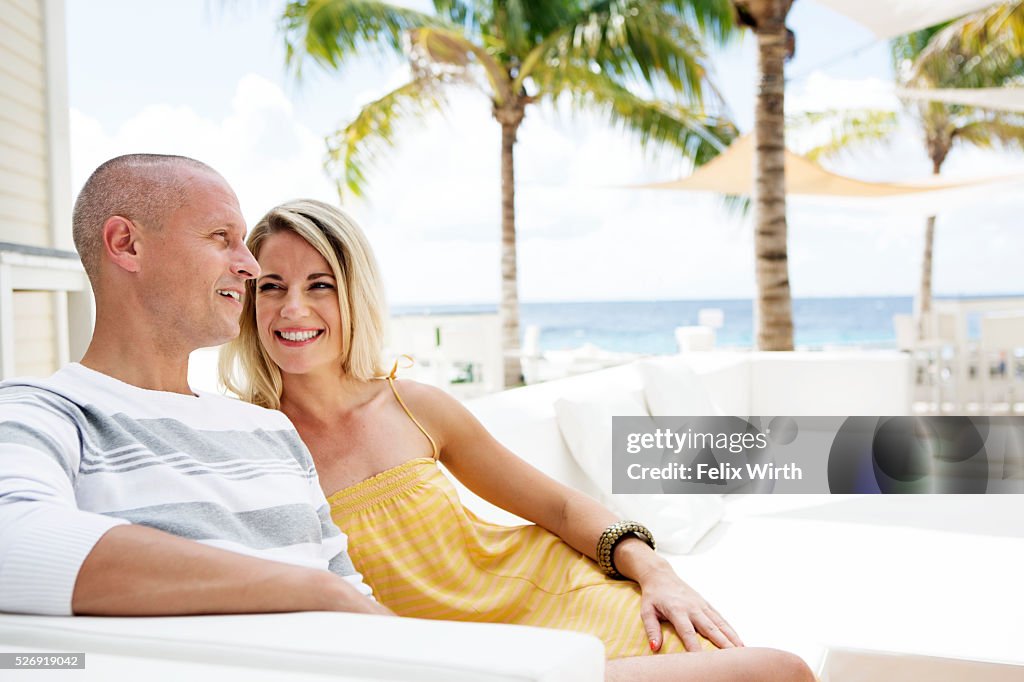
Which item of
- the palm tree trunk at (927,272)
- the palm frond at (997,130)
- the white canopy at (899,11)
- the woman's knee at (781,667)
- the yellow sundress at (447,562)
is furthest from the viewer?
the palm frond at (997,130)

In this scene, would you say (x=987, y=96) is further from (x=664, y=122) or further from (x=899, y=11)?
(x=664, y=122)

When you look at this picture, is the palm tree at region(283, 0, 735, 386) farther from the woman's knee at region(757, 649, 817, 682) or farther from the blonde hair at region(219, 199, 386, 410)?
the woman's knee at region(757, 649, 817, 682)

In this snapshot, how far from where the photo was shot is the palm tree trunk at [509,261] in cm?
1018

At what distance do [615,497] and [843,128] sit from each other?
576 inches

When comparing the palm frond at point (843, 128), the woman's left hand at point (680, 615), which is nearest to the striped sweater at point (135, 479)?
the woman's left hand at point (680, 615)

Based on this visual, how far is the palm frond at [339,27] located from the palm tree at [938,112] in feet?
23.7

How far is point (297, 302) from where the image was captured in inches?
63.7

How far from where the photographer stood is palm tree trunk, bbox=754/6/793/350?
6211 mm

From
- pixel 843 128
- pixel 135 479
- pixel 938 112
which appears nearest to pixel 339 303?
pixel 135 479

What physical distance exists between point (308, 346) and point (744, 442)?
2.97 meters

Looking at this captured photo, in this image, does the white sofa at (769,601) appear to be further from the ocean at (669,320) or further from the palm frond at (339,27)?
the ocean at (669,320)

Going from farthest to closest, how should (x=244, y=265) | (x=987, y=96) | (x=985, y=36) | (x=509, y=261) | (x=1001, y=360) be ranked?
(x=985, y=36) → (x=509, y=261) → (x=1001, y=360) → (x=987, y=96) → (x=244, y=265)

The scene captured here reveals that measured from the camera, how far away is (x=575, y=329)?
3703 cm

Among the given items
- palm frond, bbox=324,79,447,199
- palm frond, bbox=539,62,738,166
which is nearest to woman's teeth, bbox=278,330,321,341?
palm frond, bbox=324,79,447,199
